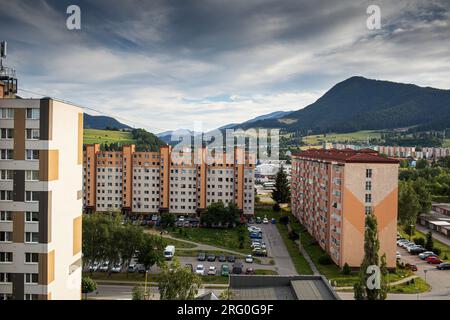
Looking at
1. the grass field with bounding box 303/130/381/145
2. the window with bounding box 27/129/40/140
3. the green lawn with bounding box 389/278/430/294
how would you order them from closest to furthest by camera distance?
the window with bounding box 27/129/40/140
the green lawn with bounding box 389/278/430/294
the grass field with bounding box 303/130/381/145

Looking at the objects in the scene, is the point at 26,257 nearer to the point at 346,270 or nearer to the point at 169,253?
the point at 169,253

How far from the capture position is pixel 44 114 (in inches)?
253

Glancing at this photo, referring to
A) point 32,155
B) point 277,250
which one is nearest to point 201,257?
point 277,250

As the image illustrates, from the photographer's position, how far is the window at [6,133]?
654cm

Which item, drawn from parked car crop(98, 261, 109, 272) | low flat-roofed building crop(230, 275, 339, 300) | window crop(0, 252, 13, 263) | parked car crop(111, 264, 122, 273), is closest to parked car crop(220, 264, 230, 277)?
parked car crop(111, 264, 122, 273)

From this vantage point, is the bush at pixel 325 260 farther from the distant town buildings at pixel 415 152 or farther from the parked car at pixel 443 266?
the distant town buildings at pixel 415 152

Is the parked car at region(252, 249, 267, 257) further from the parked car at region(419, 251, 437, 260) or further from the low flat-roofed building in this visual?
the low flat-roofed building

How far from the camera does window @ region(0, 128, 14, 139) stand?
21.5ft

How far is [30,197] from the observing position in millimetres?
6391

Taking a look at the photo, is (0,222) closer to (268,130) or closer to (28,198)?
(28,198)

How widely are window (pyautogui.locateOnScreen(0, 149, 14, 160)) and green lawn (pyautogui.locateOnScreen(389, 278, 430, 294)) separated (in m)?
12.7

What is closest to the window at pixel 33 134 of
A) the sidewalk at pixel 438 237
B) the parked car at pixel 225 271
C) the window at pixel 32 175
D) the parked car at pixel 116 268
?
the window at pixel 32 175

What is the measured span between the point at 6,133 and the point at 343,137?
75391 millimetres
